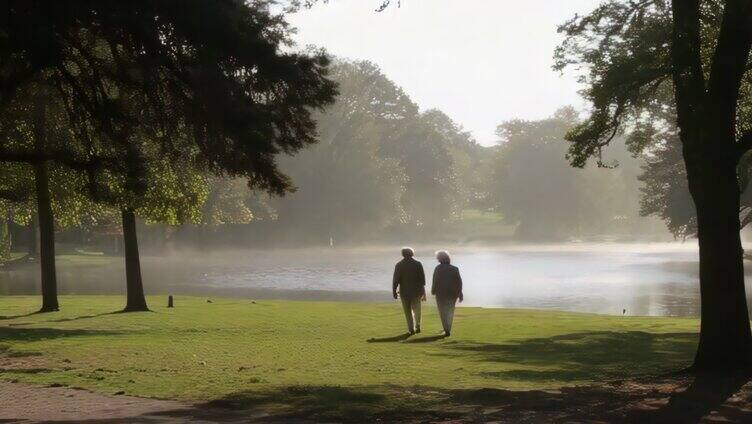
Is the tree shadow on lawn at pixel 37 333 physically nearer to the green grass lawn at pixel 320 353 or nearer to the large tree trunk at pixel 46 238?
the green grass lawn at pixel 320 353

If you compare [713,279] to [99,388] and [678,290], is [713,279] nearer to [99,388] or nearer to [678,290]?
[99,388]

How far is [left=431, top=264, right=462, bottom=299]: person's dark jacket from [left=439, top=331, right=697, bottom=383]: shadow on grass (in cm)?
126

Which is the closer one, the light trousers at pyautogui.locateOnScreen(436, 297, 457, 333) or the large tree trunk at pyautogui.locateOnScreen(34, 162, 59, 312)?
the light trousers at pyautogui.locateOnScreen(436, 297, 457, 333)

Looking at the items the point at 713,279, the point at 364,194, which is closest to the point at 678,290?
the point at 713,279

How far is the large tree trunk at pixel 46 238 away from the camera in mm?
27500

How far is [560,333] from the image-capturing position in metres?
23.8

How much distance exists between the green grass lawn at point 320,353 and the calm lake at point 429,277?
48.5 feet

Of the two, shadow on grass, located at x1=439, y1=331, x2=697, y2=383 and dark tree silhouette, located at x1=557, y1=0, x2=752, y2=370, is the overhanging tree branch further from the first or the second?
shadow on grass, located at x1=439, y1=331, x2=697, y2=383

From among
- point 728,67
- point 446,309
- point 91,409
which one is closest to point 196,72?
point 91,409

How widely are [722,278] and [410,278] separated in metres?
9.02

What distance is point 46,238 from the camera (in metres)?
28.5

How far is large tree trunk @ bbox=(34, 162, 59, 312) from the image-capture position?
90.2ft

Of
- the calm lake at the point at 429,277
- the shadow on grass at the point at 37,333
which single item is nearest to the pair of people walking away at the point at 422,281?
the shadow on grass at the point at 37,333

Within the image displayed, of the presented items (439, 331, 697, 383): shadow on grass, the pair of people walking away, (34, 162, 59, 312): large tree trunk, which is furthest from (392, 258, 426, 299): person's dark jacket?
(34, 162, 59, 312): large tree trunk
